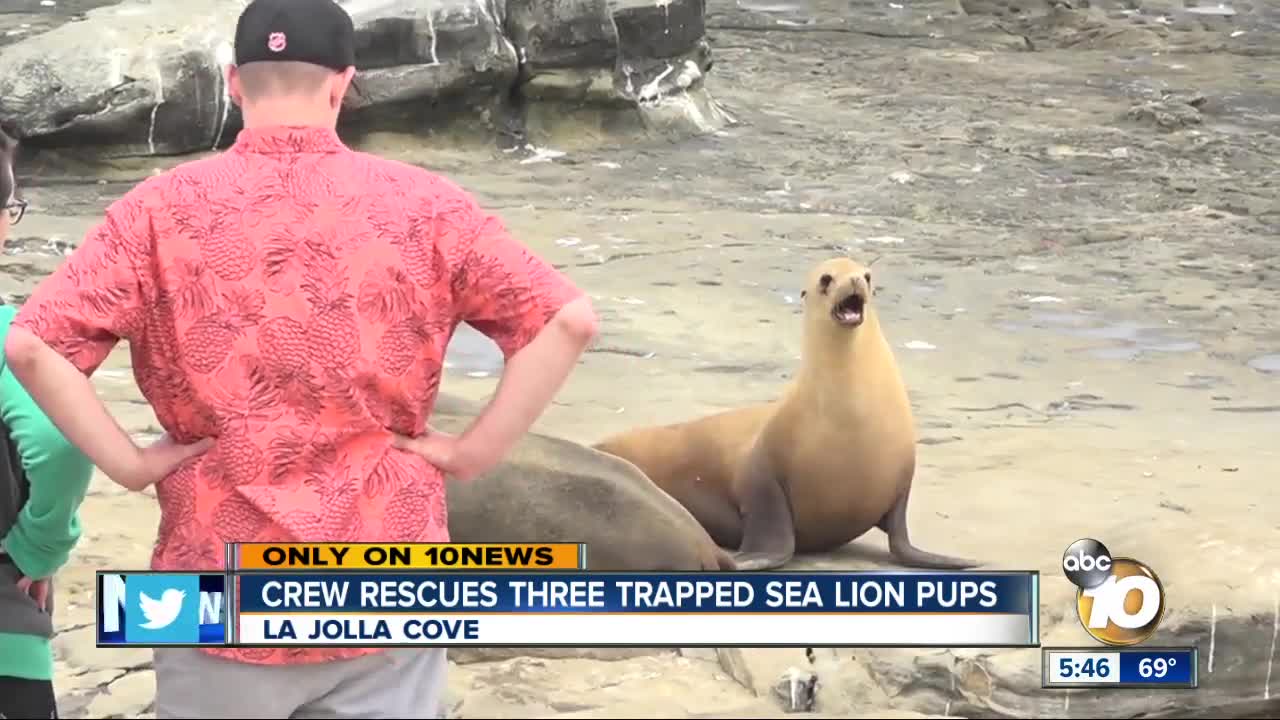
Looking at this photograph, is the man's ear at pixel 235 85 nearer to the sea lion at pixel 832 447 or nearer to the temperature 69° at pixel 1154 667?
the temperature 69° at pixel 1154 667

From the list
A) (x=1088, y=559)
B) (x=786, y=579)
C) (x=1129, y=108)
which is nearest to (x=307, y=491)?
(x=786, y=579)

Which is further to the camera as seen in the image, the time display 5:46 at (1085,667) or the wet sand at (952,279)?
the wet sand at (952,279)

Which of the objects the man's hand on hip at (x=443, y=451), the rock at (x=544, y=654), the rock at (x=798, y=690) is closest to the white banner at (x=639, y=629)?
the man's hand on hip at (x=443, y=451)

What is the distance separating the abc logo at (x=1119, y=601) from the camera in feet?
13.4

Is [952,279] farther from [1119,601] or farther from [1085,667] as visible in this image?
[1085,667]

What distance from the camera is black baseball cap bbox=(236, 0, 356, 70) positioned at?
236 cm

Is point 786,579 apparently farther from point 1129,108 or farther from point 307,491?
point 1129,108

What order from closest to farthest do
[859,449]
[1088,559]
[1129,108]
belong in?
[1088,559] → [859,449] → [1129,108]

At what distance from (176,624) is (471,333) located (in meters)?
5.20

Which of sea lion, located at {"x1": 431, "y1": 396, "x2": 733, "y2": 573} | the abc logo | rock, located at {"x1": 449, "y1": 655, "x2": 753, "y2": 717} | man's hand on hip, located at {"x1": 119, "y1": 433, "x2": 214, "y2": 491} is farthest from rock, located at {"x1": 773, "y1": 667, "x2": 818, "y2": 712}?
man's hand on hip, located at {"x1": 119, "y1": 433, "x2": 214, "y2": 491}

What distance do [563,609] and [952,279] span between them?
6574 mm

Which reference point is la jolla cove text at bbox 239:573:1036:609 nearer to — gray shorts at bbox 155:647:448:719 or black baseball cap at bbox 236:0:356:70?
gray shorts at bbox 155:647:448:719

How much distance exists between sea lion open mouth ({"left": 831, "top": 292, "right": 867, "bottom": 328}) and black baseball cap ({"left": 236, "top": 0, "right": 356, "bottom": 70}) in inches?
111

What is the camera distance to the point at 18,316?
7.66ft
